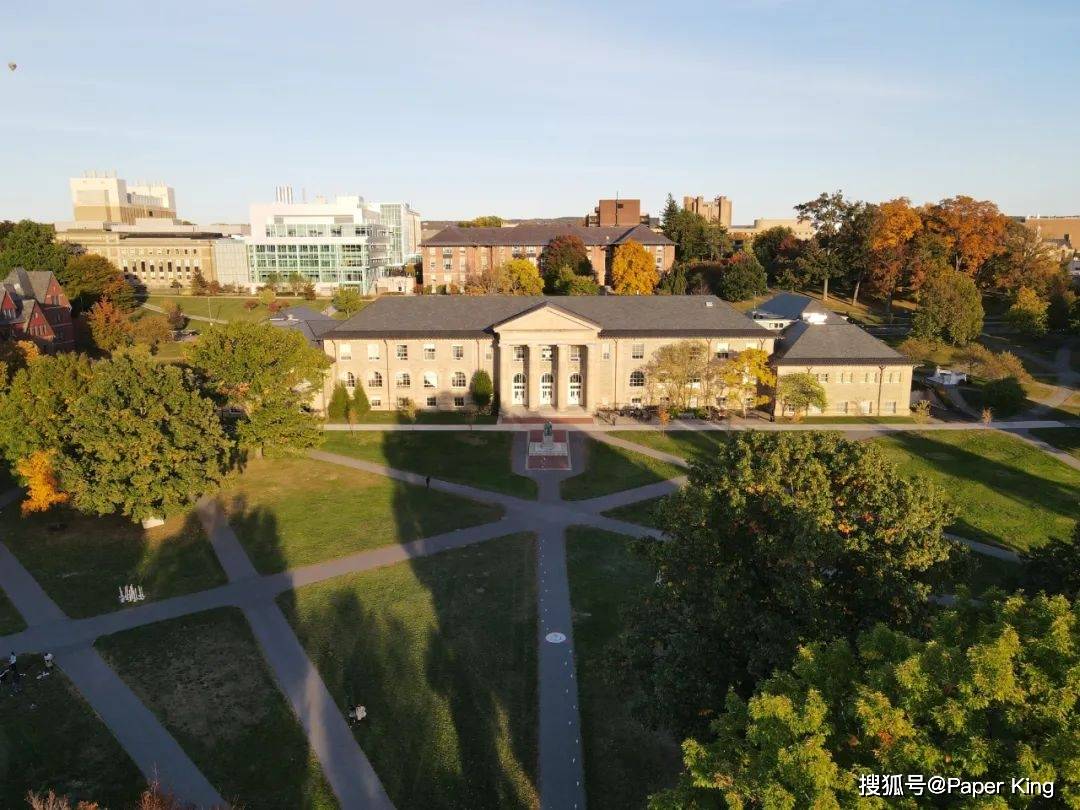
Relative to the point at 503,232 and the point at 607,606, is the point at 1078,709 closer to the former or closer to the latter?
the point at 607,606

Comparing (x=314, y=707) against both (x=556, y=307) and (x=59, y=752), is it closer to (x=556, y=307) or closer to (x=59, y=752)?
(x=59, y=752)

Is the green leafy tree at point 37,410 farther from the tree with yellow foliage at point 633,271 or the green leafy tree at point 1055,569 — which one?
→ the tree with yellow foliage at point 633,271

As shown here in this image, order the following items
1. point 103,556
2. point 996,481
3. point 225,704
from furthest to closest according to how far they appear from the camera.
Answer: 1. point 996,481
2. point 103,556
3. point 225,704

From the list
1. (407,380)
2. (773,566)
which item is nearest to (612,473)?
(407,380)

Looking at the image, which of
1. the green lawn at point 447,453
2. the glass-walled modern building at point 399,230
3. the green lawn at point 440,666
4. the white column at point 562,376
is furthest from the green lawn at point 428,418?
the glass-walled modern building at point 399,230

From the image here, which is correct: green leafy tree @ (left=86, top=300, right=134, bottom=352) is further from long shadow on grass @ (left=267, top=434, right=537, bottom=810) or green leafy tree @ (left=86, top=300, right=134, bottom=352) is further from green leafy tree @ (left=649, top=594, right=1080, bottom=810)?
green leafy tree @ (left=649, top=594, right=1080, bottom=810)

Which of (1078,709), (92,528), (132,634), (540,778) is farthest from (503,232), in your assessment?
(1078,709)
